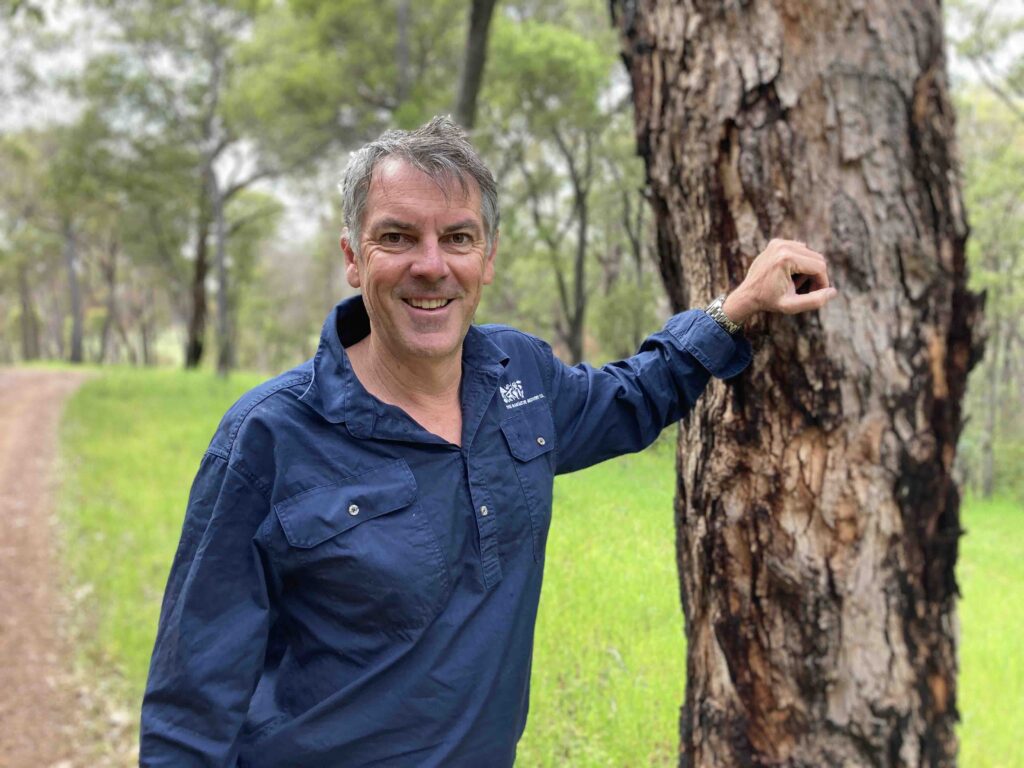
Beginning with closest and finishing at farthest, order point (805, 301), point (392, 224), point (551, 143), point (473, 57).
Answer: point (392, 224) < point (805, 301) < point (473, 57) < point (551, 143)

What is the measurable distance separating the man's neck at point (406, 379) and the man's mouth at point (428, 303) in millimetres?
115

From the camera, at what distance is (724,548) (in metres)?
2.13

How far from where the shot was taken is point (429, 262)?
1.76 metres

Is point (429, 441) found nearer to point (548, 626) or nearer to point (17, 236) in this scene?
point (548, 626)

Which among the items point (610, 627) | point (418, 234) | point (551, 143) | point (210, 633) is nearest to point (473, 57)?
point (610, 627)

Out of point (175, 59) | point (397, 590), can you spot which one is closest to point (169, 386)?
point (175, 59)

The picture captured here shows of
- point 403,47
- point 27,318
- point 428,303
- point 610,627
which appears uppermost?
point 403,47

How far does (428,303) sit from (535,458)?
17.2 inches

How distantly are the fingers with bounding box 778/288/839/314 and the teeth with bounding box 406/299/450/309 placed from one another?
0.74 m

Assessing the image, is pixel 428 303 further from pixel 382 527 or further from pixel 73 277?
pixel 73 277

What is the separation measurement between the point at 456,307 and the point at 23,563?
678 centimetres

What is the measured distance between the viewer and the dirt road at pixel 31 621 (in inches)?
178

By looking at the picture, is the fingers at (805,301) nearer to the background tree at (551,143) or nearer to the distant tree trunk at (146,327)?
the background tree at (551,143)

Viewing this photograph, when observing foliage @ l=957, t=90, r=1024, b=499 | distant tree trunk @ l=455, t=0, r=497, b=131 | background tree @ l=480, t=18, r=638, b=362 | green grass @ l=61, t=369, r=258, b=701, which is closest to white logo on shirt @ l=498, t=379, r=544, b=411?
foliage @ l=957, t=90, r=1024, b=499
